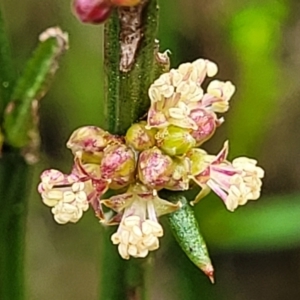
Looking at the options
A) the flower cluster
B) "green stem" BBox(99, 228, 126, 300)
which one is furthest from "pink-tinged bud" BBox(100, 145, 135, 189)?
"green stem" BBox(99, 228, 126, 300)

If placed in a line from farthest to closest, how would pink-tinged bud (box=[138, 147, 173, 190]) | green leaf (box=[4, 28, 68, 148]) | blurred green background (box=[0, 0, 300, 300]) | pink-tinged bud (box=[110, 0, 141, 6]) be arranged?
blurred green background (box=[0, 0, 300, 300])
green leaf (box=[4, 28, 68, 148])
pink-tinged bud (box=[138, 147, 173, 190])
pink-tinged bud (box=[110, 0, 141, 6])

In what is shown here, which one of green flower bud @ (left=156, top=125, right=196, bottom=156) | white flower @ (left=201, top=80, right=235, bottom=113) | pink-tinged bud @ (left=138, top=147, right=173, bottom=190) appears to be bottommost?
pink-tinged bud @ (left=138, top=147, right=173, bottom=190)

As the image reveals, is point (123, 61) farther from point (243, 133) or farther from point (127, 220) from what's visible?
point (243, 133)

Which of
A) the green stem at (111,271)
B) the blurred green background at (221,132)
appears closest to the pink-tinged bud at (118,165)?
the green stem at (111,271)

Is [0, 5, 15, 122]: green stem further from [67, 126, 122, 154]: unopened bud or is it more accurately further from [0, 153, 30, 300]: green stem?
[67, 126, 122, 154]: unopened bud

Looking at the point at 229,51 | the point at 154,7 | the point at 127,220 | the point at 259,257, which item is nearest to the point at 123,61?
the point at 154,7

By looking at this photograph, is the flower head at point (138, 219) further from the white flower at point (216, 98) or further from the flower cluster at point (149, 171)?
the white flower at point (216, 98)
